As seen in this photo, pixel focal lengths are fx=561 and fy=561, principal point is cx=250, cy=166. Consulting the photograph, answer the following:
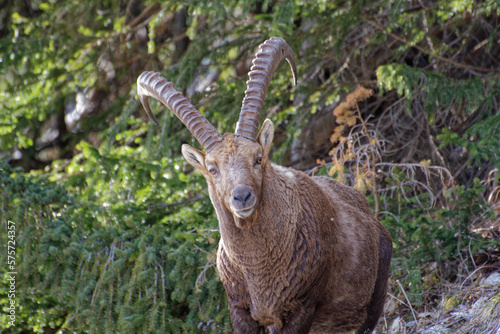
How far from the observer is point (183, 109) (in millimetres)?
4402

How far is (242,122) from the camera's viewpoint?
4.20m

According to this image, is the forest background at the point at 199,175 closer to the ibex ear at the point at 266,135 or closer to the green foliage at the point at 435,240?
the green foliage at the point at 435,240

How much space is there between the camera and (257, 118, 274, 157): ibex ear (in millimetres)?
4260

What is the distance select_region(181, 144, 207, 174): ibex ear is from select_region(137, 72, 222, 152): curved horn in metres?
0.07

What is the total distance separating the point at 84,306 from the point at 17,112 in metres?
4.44

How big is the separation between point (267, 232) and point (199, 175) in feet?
11.0

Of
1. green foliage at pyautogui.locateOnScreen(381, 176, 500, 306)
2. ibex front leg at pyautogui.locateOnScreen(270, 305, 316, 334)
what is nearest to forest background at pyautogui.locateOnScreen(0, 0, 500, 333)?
green foliage at pyautogui.locateOnScreen(381, 176, 500, 306)

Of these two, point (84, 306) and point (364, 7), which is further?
point (364, 7)

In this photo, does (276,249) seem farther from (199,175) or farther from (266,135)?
(199,175)

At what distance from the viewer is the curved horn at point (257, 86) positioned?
4195mm

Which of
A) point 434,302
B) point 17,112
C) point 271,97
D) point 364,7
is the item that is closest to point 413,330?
point 434,302

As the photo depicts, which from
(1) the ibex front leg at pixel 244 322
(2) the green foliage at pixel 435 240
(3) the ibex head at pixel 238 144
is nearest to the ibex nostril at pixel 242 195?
(3) the ibex head at pixel 238 144

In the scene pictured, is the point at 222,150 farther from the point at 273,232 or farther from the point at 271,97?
the point at 271,97

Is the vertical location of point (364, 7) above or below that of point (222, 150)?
above
